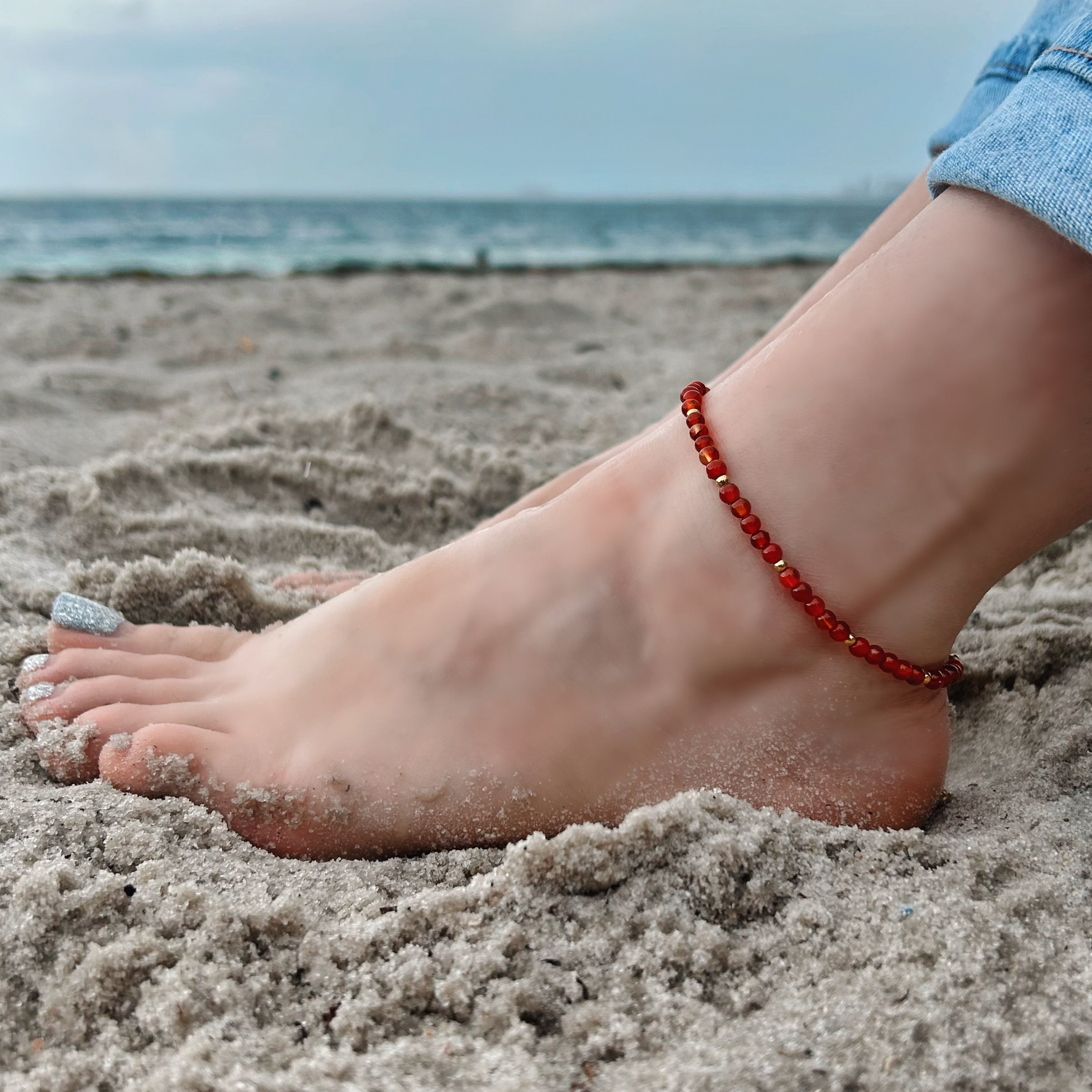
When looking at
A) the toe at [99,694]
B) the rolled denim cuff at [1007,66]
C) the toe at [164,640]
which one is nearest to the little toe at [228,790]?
the toe at [99,694]

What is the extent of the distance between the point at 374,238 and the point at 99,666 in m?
12.4

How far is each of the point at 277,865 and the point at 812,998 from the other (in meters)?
0.42

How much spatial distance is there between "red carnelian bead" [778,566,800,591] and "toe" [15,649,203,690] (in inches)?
25.8

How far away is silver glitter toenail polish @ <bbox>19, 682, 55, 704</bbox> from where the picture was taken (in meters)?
0.90

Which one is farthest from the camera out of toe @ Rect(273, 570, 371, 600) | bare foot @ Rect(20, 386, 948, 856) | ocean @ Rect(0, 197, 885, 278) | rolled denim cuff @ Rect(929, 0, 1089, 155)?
ocean @ Rect(0, 197, 885, 278)

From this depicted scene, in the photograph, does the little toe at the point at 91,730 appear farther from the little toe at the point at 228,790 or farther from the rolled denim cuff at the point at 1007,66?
the rolled denim cuff at the point at 1007,66

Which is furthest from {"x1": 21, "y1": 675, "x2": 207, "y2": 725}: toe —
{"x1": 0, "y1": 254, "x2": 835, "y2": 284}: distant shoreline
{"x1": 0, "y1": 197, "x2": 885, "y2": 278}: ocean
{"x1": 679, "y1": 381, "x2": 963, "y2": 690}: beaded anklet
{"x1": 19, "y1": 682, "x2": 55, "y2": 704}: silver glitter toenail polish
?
{"x1": 0, "y1": 197, "x2": 885, "y2": 278}: ocean

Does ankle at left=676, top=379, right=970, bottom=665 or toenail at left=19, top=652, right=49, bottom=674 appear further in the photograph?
toenail at left=19, top=652, right=49, bottom=674

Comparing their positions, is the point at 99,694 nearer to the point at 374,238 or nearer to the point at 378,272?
the point at 378,272

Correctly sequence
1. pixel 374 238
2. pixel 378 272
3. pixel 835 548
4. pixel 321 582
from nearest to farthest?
pixel 835 548 → pixel 321 582 → pixel 378 272 → pixel 374 238

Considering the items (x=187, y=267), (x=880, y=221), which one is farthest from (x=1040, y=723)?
(x=187, y=267)

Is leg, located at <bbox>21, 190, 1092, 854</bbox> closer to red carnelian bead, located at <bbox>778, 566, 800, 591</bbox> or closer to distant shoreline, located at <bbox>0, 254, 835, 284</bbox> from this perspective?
red carnelian bead, located at <bbox>778, 566, 800, 591</bbox>

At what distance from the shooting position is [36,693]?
2.99ft

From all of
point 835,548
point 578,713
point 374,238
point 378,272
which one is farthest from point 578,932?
point 374,238
